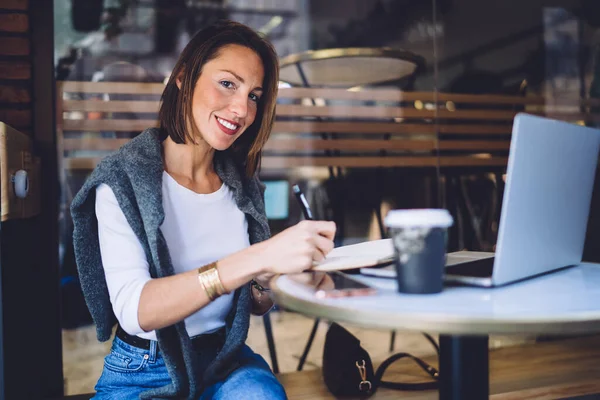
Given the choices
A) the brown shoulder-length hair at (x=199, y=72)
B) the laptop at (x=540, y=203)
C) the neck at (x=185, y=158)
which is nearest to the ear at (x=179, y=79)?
the brown shoulder-length hair at (x=199, y=72)

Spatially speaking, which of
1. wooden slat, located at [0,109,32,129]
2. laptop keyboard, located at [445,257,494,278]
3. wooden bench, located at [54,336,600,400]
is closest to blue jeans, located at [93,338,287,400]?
laptop keyboard, located at [445,257,494,278]

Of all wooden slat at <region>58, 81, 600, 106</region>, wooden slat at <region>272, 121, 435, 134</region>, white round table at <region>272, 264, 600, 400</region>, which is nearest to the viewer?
white round table at <region>272, 264, 600, 400</region>

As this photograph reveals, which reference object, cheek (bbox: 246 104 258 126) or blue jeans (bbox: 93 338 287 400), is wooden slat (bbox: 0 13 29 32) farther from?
blue jeans (bbox: 93 338 287 400)

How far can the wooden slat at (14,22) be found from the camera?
7.14 feet

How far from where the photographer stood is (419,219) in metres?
0.82

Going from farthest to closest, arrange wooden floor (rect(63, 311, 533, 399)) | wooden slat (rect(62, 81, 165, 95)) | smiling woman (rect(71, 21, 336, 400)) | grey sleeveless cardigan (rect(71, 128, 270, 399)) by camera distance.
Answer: wooden slat (rect(62, 81, 165, 95))
wooden floor (rect(63, 311, 533, 399))
grey sleeveless cardigan (rect(71, 128, 270, 399))
smiling woman (rect(71, 21, 336, 400))

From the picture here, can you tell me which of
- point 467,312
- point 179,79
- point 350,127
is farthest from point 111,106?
point 467,312

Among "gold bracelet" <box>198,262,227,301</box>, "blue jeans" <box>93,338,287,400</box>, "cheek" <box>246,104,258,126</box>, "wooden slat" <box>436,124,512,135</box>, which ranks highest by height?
"cheek" <box>246,104,258,126</box>

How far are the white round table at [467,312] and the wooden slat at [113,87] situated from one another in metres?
1.96

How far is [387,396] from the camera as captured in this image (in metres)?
2.04

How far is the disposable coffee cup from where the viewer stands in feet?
2.70

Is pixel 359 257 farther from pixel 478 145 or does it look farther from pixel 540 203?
pixel 478 145

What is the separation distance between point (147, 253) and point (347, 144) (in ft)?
7.10

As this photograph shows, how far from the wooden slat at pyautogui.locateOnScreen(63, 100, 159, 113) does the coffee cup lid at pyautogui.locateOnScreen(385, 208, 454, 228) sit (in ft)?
7.00
